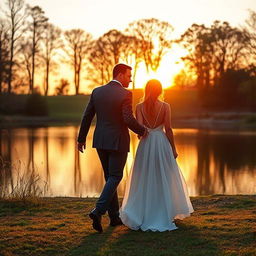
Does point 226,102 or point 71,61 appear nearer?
point 226,102

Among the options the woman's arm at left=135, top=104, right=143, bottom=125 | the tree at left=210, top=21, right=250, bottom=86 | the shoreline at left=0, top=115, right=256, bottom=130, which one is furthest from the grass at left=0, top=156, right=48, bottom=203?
the tree at left=210, top=21, right=250, bottom=86

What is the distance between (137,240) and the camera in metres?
4.67

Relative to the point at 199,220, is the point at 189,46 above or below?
above

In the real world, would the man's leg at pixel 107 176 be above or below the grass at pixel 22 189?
above

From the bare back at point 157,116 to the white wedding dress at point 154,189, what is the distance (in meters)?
0.07

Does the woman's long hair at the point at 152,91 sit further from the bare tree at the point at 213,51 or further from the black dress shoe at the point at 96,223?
the bare tree at the point at 213,51

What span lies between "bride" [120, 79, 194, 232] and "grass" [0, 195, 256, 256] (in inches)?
7.3

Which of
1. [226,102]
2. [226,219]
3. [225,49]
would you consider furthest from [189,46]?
[226,219]

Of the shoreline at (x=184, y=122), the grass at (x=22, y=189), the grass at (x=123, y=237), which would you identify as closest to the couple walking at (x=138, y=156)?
the grass at (x=123, y=237)

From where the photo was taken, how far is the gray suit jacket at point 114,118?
16.6 ft

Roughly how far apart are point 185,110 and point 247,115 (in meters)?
8.53

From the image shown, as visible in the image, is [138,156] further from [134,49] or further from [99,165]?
[134,49]

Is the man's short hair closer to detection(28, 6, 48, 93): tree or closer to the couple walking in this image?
the couple walking

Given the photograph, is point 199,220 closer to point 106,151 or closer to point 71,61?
point 106,151
